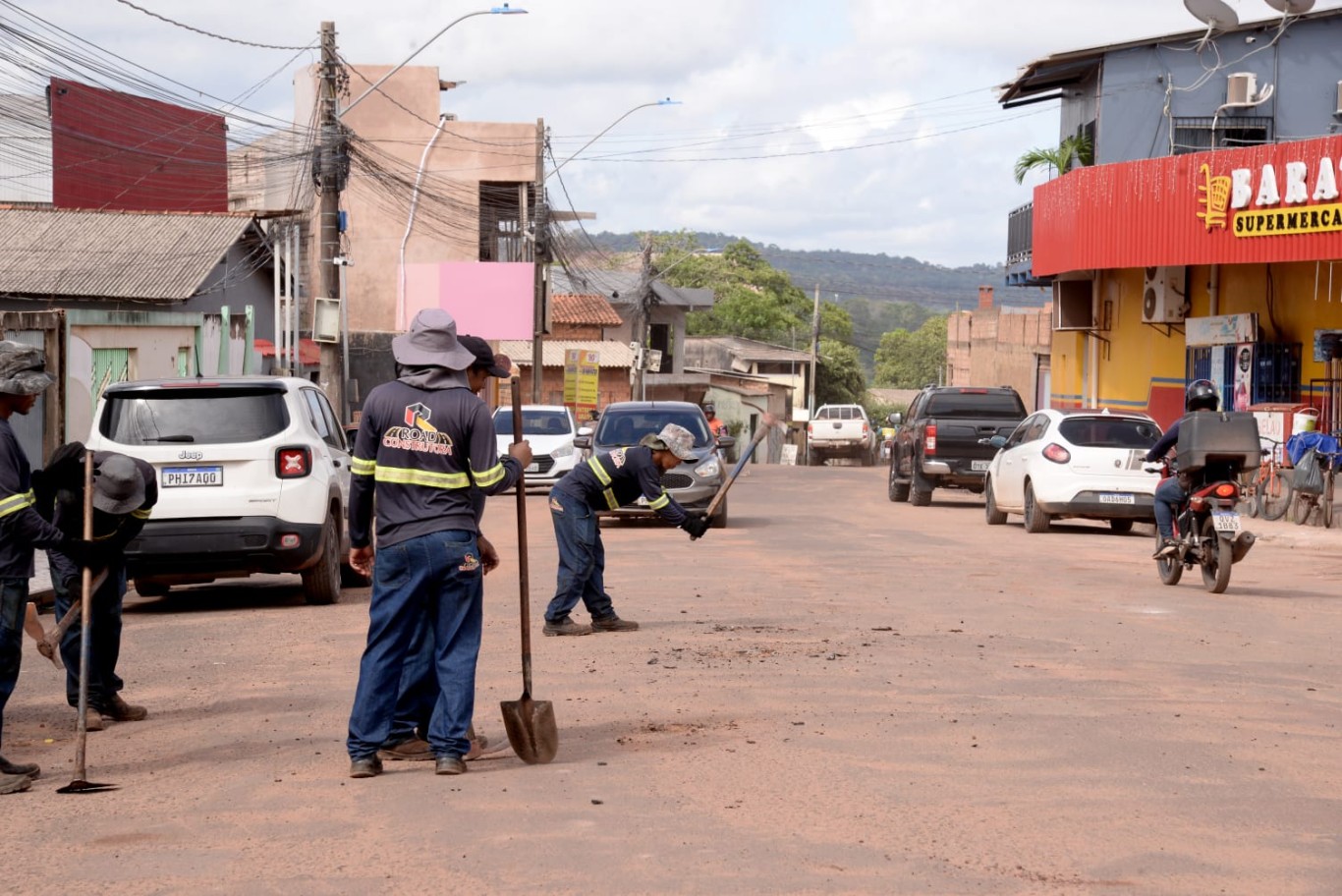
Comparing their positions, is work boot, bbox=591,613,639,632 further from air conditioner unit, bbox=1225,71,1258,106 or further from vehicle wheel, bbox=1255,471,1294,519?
air conditioner unit, bbox=1225,71,1258,106

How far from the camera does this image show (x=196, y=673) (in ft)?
31.5

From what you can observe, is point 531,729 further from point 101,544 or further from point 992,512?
point 992,512

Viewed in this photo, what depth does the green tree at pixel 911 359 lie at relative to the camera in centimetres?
14112

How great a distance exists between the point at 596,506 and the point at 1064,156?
30.0 m

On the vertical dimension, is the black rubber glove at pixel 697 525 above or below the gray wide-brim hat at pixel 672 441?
below

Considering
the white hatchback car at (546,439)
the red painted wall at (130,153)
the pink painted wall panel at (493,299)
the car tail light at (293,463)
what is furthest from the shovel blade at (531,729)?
the pink painted wall panel at (493,299)

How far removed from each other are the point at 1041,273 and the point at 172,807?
1255 inches

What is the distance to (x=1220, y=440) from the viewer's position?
1345 cm

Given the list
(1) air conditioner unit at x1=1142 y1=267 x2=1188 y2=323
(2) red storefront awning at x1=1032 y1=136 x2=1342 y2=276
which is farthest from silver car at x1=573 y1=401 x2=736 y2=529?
(1) air conditioner unit at x1=1142 y1=267 x2=1188 y2=323

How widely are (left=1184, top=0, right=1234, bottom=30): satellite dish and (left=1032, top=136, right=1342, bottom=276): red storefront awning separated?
13.5 feet

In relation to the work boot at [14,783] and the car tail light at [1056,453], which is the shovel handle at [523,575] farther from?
the car tail light at [1056,453]

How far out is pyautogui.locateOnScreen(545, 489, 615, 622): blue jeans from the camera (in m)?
10.9


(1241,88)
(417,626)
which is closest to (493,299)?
(1241,88)

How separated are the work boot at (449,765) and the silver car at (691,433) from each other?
13.0 metres
